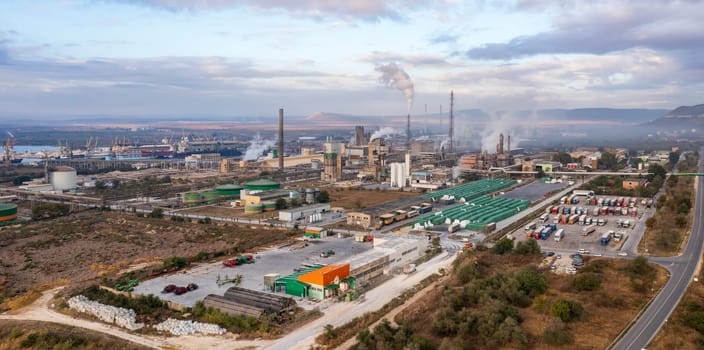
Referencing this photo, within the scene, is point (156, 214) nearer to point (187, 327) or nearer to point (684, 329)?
point (187, 327)

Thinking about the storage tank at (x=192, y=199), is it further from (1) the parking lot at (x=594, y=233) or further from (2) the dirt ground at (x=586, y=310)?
(2) the dirt ground at (x=586, y=310)

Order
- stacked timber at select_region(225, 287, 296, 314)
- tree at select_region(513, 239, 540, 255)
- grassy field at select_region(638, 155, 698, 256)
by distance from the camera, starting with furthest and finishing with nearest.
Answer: grassy field at select_region(638, 155, 698, 256), tree at select_region(513, 239, 540, 255), stacked timber at select_region(225, 287, 296, 314)

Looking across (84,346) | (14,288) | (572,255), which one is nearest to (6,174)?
(14,288)

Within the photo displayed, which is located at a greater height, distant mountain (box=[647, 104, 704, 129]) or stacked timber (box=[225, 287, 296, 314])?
distant mountain (box=[647, 104, 704, 129])

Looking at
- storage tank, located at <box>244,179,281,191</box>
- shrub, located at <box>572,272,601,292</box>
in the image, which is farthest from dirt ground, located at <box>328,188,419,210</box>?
shrub, located at <box>572,272,601,292</box>

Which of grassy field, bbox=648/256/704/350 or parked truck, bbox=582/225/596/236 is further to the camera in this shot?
parked truck, bbox=582/225/596/236

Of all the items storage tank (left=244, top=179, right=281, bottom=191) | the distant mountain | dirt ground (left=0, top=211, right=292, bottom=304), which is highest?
the distant mountain

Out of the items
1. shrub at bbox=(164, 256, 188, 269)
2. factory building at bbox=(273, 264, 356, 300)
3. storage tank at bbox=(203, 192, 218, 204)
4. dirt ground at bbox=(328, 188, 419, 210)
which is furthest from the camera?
storage tank at bbox=(203, 192, 218, 204)

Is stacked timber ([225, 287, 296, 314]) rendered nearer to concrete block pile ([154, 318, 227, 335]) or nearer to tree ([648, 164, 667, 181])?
concrete block pile ([154, 318, 227, 335])
